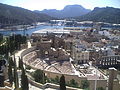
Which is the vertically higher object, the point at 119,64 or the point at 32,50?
the point at 32,50

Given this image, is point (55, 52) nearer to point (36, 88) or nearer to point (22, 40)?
point (22, 40)

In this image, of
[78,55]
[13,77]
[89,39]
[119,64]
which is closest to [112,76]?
[13,77]

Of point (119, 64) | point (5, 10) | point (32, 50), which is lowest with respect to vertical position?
point (119, 64)

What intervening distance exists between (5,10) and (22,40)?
180ft

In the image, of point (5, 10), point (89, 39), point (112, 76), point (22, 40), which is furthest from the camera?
point (5, 10)

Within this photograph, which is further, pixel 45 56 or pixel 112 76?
pixel 45 56

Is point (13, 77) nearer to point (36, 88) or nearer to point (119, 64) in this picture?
point (36, 88)

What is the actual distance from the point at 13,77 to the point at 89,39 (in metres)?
26.4

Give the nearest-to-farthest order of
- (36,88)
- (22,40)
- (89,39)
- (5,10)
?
(36,88), (22,40), (89,39), (5,10)

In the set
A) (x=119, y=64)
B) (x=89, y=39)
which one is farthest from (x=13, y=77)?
(x=89, y=39)

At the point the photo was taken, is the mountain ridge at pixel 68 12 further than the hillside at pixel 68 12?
No

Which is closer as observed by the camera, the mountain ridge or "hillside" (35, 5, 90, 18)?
the mountain ridge

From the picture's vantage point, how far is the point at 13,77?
403 inches

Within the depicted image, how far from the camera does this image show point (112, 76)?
812 centimetres
